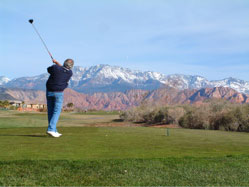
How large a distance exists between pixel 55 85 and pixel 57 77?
294 millimetres

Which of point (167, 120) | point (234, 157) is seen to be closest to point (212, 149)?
point (234, 157)

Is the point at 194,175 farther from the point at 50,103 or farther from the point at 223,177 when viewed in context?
the point at 50,103

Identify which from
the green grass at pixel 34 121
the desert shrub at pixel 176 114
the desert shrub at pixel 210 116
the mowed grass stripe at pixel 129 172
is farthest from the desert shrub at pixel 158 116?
the mowed grass stripe at pixel 129 172

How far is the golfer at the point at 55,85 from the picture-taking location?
11.9 metres

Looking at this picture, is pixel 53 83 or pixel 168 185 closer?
pixel 168 185

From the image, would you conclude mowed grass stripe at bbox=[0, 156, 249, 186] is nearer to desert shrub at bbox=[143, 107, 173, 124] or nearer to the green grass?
the green grass

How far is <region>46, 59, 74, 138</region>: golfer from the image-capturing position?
1195cm

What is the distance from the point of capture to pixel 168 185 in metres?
5.83

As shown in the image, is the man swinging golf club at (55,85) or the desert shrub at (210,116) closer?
the man swinging golf club at (55,85)

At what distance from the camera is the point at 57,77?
11992 millimetres

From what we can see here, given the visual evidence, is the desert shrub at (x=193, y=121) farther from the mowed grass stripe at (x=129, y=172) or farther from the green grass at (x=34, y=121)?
the mowed grass stripe at (x=129, y=172)

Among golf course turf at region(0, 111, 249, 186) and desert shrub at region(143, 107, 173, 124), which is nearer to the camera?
golf course turf at region(0, 111, 249, 186)

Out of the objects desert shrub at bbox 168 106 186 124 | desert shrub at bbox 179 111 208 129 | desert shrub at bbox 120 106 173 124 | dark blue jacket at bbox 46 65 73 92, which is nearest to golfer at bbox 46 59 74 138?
dark blue jacket at bbox 46 65 73 92

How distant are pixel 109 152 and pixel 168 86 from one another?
5280 centimetres
